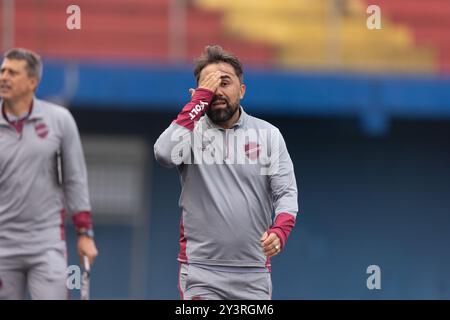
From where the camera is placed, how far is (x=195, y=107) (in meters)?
5.68

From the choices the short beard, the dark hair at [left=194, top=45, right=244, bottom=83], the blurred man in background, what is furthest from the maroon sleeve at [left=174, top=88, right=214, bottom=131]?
the blurred man in background

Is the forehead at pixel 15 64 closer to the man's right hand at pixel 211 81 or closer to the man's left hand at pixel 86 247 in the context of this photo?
the man's left hand at pixel 86 247

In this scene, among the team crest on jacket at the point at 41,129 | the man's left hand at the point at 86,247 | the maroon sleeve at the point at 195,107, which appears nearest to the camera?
the maroon sleeve at the point at 195,107

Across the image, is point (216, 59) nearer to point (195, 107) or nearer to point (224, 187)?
point (195, 107)

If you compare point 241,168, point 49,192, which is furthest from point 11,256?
point 241,168

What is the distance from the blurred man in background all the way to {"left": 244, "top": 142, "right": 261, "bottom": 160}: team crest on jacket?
4.27ft

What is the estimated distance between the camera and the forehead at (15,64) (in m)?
6.73

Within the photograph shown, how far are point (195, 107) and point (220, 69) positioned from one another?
31cm

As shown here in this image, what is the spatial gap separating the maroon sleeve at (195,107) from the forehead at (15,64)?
4.83ft

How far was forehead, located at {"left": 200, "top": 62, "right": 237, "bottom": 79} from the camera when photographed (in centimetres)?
586

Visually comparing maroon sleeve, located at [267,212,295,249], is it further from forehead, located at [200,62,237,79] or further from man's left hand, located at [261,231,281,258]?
forehead, located at [200,62,237,79]

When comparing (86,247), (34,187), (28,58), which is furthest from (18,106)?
(86,247)

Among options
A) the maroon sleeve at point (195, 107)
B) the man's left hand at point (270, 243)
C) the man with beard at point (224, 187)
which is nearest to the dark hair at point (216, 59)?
the man with beard at point (224, 187)

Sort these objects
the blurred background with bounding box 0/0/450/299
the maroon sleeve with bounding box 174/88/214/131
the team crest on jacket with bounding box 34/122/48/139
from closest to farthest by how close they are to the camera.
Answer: the maroon sleeve with bounding box 174/88/214/131 → the team crest on jacket with bounding box 34/122/48/139 → the blurred background with bounding box 0/0/450/299
